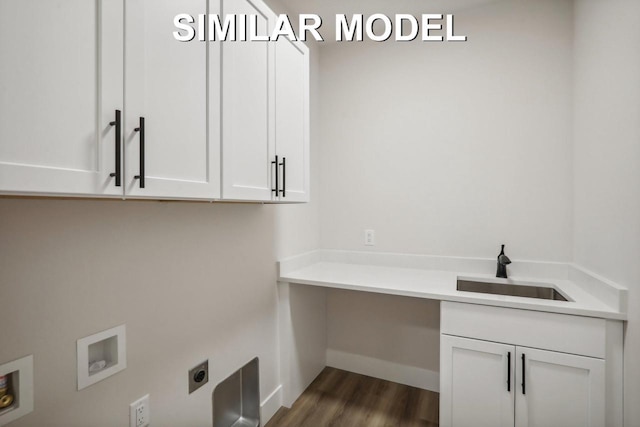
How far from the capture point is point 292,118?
1660 millimetres

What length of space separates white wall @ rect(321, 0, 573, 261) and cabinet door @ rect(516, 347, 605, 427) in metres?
0.72

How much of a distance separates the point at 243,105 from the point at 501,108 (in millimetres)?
1644

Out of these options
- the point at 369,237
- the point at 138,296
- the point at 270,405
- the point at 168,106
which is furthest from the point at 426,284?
the point at 168,106

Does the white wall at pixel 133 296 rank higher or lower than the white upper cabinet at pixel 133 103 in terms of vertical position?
lower

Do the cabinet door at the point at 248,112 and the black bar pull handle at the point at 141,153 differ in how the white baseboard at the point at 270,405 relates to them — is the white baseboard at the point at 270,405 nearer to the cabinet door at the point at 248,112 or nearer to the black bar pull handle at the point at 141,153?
the cabinet door at the point at 248,112

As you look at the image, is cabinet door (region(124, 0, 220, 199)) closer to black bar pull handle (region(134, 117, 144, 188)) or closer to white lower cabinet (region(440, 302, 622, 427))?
black bar pull handle (region(134, 117, 144, 188))

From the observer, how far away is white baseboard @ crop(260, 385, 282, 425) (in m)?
1.86

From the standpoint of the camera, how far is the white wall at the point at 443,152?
76.3 inches

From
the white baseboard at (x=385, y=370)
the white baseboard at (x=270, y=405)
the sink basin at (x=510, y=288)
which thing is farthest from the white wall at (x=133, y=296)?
the sink basin at (x=510, y=288)

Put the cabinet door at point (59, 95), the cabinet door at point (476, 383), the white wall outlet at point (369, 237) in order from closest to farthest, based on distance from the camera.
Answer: the cabinet door at point (59, 95), the cabinet door at point (476, 383), the white wall outlet at point (369, 237)

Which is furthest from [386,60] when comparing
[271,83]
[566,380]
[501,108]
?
[566,380]

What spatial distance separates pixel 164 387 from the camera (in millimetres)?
1307

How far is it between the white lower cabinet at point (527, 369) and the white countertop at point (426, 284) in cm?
4

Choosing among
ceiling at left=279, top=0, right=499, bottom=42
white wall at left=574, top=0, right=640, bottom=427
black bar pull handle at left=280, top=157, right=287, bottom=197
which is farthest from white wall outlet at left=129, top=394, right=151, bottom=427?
ceiling at left=279, top=0, right=499, bottom=42
